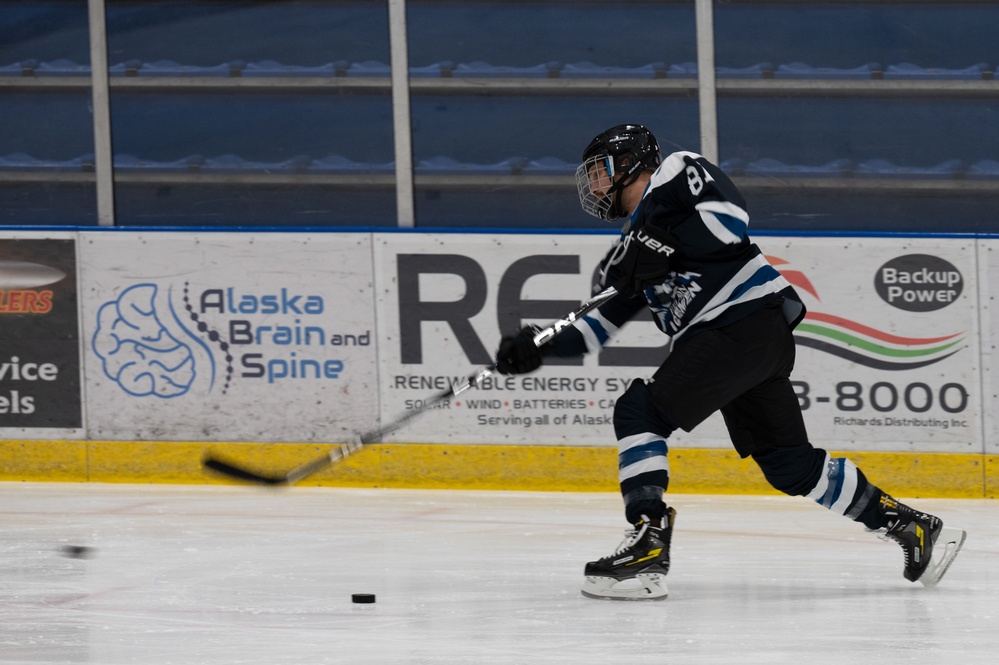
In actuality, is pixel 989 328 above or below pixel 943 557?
above

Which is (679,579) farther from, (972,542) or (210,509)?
(210,509)

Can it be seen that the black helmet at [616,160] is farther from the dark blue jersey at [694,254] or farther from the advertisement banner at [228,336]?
the advertisement banner at [228,336]

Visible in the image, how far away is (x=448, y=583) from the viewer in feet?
12.7

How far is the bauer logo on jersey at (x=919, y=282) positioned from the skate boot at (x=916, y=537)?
72.1 inches

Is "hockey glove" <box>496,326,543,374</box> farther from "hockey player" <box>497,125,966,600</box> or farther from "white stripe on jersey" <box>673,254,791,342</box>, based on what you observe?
"white stripe on jersey" <box>673,254,791,342</box>

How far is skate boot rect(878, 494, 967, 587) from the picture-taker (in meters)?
3.69

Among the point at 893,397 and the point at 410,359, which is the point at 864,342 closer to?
the point at 893,397

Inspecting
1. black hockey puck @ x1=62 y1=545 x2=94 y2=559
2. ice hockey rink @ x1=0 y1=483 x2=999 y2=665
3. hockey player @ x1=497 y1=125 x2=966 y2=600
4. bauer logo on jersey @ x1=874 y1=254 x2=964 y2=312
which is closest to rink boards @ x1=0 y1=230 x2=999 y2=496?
bauer logo on jersey @ x1=874 y1=254 x2=964 y2=312

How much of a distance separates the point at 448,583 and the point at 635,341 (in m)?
1.94

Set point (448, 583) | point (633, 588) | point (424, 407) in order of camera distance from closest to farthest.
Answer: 1. point (633, 588)
2. point (448, 583)
3. point (424, 407)

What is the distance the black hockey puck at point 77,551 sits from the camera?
4297 millimetres

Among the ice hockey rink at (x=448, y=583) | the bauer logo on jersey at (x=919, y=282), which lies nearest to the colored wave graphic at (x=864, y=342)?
the bauer logo on jersey at (x=919, y=282)

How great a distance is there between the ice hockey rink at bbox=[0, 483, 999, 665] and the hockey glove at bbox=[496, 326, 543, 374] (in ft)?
1.81

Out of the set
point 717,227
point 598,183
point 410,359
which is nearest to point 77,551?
point 410,359
